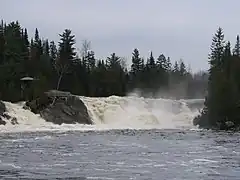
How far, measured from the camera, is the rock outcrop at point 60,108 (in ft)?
198

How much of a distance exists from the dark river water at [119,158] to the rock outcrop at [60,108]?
15528 mm

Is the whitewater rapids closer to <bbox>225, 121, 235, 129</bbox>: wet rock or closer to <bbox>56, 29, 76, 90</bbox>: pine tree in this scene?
<bbox>225, 121, 235, 129</bbox>: wet rock

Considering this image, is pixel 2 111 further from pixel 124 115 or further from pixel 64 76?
pixel 64 76

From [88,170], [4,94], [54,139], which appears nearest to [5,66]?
[4,94]

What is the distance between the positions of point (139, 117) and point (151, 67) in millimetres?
56807

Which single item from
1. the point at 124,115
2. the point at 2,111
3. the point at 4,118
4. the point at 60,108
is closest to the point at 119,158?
the point at 4,118

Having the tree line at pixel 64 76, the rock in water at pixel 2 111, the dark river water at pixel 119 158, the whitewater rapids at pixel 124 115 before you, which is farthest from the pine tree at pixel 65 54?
the dark river water at pixel 119 158

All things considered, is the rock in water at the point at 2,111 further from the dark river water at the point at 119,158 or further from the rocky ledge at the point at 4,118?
the dark river water at the point at 119,158

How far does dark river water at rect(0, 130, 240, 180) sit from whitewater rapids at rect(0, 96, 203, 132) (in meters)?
13.3

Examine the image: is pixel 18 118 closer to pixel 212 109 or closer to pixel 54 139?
pixel 54 139

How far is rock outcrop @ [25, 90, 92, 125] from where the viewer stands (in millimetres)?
60375

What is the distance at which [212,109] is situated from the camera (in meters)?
61.4

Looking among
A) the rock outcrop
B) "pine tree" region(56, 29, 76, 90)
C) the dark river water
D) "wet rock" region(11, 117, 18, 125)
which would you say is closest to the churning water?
the dark river water

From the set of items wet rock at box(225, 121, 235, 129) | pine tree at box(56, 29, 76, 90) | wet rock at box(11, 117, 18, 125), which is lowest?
wet rock at box(225, 121, 235, 129)
